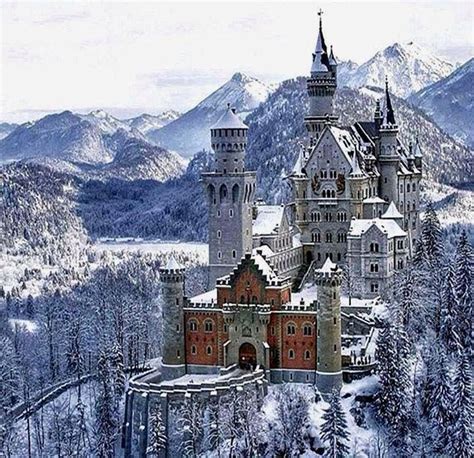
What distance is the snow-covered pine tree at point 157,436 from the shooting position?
358 ft

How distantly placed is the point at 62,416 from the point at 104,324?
29455mm

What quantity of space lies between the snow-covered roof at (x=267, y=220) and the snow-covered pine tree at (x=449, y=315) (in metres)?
25.9

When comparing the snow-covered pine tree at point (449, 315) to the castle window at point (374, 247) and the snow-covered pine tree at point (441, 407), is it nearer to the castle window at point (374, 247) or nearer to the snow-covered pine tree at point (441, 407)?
the snow-covered pine tree at point (441, 407)

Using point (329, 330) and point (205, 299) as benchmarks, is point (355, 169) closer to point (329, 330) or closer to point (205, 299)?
point (205, 299)

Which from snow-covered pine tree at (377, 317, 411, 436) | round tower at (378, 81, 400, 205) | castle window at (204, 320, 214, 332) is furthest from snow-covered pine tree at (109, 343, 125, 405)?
round tower at (378, 81, 400, 205)

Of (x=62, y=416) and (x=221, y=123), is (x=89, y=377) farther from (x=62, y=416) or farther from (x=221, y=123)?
(x=221, y=123)

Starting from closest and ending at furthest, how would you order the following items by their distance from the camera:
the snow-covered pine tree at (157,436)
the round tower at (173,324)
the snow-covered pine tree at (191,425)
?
the snow-covered pine tree at (191,425) → the snow-covered pine tree at (157,436) → the round tower at (173,324)

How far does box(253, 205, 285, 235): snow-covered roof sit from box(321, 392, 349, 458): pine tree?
35855 millimetres

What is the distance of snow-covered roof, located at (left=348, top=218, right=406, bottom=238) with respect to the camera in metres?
132

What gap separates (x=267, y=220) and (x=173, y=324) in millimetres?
25757

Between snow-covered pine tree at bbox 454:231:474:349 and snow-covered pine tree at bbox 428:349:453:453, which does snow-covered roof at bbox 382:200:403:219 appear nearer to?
snow-covered pine tree at bbox 454:231:474:349

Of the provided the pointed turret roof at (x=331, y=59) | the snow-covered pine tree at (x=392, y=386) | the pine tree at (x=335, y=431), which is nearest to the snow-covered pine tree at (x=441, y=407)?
the snow-covered pine tree at (x=392, y=386)

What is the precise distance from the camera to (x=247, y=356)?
388 feet

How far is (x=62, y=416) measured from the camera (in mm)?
130625
